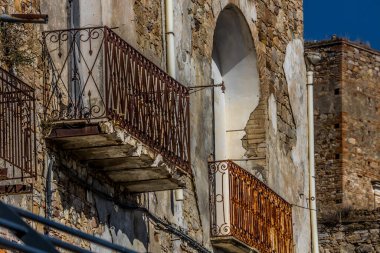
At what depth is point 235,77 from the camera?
58.0ft

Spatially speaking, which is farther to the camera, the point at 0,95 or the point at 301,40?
the point at 301,40

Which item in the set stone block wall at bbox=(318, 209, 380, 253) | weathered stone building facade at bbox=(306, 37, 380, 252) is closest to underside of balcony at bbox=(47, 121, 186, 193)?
stone block wall at bbox=(318, 209, 380, 253)

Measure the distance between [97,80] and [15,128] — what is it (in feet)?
4.34

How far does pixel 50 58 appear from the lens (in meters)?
12.7

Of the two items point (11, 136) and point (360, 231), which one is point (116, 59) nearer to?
point (11, 136)

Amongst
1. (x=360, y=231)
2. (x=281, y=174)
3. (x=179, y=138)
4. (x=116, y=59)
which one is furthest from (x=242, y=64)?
(x=360, y=231)

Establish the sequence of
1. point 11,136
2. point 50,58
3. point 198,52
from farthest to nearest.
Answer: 1. point 198,52
2. point 50,58
3. point 11,136

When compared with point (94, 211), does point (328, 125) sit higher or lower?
higher

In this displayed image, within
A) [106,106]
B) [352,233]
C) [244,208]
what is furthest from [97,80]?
[352,233]

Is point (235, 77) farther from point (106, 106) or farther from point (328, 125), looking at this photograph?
point (328, 125)

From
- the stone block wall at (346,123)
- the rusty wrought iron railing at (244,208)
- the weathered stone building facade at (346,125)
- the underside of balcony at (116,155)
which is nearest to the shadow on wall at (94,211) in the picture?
the underside of balcony at (116,155)

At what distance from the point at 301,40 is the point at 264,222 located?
336 cm

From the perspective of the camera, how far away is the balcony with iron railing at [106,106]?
1254 cm

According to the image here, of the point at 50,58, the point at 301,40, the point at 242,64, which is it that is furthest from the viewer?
the point at 301,40
